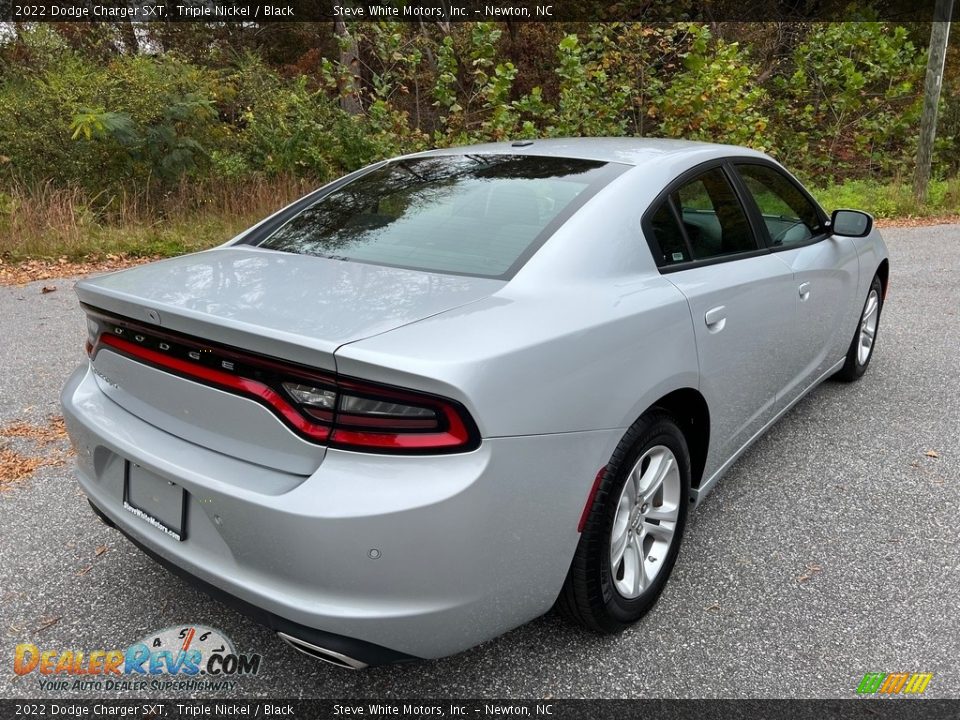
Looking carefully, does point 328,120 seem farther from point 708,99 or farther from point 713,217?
point 713,217

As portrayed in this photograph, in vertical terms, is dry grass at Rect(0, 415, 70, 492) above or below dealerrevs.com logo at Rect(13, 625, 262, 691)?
above

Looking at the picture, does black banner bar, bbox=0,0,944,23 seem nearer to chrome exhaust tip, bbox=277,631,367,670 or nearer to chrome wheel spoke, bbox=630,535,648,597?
chrome wheel spoke, bbox=630,535,648,597

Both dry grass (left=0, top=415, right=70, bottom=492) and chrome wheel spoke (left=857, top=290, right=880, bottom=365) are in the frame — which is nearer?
dry grass (left=0, top=415, right=70, bottom=492)

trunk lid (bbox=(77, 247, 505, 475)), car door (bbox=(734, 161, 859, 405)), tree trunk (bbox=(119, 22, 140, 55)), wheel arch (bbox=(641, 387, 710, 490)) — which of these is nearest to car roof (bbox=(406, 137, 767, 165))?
car door (bbox=(734, 161, 859, 405))

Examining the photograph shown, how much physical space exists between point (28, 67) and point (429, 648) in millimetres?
14132

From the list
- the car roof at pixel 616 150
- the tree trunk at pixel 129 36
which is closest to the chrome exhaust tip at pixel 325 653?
the car roof at pixel 616 150

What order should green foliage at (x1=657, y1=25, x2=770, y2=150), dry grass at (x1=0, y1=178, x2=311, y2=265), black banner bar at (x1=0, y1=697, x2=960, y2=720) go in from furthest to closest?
green foliage at (x1=657, y1=25, x2=770, y2=150), dry grass at (x1=0, y1=178, x2=311, y2=265), black banner bar at (x1=0, y1=697, x2=960, y2=720)

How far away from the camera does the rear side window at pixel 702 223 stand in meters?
2.48

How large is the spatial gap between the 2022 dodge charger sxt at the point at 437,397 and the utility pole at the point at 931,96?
12119 mm

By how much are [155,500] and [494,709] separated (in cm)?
108

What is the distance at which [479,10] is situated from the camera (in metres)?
19.6

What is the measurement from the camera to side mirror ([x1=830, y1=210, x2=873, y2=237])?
3500mm

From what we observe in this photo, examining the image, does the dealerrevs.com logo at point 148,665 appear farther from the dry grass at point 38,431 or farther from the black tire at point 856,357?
the black tire at point 856,357

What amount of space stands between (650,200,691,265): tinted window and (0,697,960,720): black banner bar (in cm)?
134
